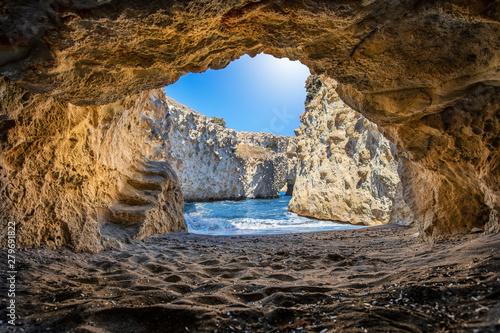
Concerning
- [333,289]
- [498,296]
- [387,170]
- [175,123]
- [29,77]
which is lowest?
[333,289]

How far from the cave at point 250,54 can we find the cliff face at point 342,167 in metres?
6.16

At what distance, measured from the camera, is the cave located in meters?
1.64

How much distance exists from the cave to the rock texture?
0.7 inches

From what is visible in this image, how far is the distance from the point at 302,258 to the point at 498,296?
7.69ft

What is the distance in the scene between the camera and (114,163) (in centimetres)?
512

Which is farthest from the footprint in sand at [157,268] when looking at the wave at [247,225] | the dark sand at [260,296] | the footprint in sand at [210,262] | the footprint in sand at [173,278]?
the wave at [247,225]

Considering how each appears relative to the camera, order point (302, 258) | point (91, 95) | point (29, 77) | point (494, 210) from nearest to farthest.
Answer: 1. point (29, 77)
2. point (91, 95)
3. point (494, 210)
4. point (302, 258)

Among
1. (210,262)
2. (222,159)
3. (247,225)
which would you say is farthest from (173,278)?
(222,159)

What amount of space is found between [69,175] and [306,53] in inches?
141

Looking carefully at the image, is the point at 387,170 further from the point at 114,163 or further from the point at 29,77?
the point at 29,77

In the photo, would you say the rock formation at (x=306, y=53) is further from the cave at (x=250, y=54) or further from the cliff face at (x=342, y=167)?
the cliff face at (x=342, y=167)

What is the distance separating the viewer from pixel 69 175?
3.45 m

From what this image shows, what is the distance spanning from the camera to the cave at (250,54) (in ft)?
5.37

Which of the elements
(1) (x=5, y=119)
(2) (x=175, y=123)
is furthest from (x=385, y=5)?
(2) (x=175, y=123)
